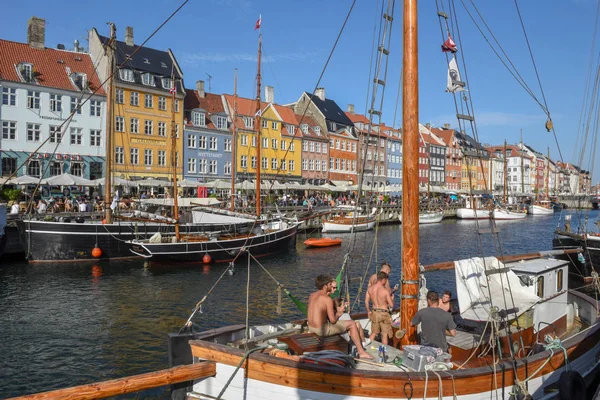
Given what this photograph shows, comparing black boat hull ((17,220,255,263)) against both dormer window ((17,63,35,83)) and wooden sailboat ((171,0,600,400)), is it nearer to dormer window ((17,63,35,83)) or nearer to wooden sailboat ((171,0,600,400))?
wooden sailboat ((171,0,600,400))

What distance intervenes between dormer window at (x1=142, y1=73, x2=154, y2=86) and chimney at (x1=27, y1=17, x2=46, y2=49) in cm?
970

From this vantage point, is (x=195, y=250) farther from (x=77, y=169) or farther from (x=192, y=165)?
(x=192, y=165)

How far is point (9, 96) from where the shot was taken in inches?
1636

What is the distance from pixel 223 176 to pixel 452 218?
37.6 m

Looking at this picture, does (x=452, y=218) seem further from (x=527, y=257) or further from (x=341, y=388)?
(x=341, y=388)

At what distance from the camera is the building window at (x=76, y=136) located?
4512 cm

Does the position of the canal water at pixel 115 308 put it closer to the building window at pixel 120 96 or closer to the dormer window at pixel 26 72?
the dormer window at pixel 26 72

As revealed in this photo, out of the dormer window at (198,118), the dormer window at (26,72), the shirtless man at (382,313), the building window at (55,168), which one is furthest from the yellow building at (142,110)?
the shirtless man at (382,313)

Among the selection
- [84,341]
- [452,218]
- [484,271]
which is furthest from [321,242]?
[452,218]

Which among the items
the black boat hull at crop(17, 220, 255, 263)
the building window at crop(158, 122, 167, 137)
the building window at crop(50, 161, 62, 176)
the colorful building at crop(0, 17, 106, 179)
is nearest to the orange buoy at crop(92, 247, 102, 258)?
the black boat hull at crop(17, 220, 255, 263)

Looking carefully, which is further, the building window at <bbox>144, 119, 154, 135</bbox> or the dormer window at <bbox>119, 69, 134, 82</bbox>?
the building window at <bbox>144, 119, 154, 135</bbox>

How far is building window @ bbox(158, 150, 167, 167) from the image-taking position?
5191 cm

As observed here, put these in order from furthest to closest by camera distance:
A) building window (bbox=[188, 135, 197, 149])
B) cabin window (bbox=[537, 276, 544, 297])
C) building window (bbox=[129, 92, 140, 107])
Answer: building window (bbox=[188, 135, 197, 149]) < building window (bbox=[129, 92, 140, 107]) < cabin window (bbox=[537, 276, 544, 297])

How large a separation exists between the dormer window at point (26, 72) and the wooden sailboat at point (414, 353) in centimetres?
4360
